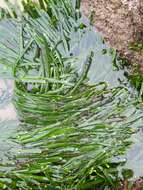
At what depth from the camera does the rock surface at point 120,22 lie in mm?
1922

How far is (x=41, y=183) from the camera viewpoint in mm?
1963

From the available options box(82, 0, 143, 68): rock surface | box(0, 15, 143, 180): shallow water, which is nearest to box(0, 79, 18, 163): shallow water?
box(0, 15, 143, 180): shallow water

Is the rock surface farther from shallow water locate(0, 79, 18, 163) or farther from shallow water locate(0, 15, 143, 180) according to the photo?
shallow water locate(0, 79, 18, 163)

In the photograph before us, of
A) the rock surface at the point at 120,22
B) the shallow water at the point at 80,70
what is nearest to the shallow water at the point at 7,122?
the shallow water at the point at 80,70

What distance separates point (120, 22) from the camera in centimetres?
197

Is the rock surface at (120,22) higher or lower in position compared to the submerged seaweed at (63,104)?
higher

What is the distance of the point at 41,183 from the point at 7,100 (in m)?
0.38

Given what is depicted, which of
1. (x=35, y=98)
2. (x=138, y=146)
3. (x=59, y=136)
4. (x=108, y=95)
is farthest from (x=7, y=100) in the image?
(x=138, y=146)

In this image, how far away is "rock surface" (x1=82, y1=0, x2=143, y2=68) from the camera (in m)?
1.92

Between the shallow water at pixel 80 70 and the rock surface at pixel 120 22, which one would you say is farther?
the shallow water at pixel 80 70

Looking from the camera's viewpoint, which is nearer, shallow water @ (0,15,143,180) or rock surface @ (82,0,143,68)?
rock surface @ (82,0,143,68)

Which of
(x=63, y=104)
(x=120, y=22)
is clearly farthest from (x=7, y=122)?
(x=120, y=22)

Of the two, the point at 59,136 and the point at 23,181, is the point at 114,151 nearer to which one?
the point at 59,136

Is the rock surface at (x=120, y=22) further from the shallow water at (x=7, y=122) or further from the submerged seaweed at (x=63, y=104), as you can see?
the shallow water at (x=7, y=122)
